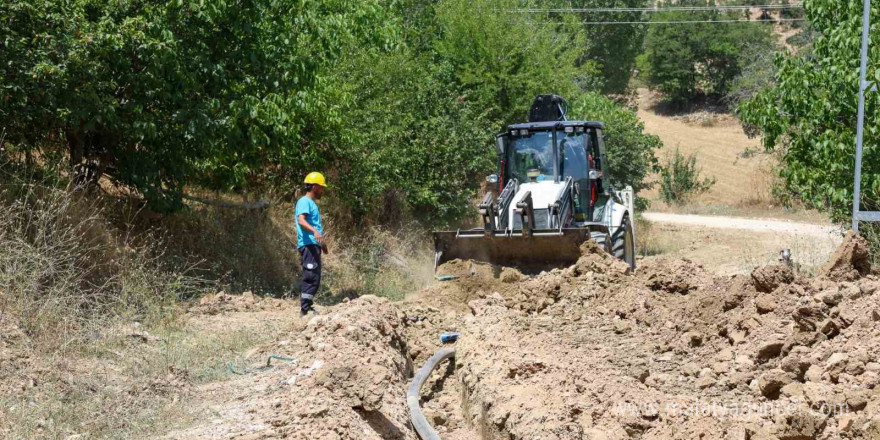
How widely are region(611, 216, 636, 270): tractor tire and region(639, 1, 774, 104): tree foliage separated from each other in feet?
181

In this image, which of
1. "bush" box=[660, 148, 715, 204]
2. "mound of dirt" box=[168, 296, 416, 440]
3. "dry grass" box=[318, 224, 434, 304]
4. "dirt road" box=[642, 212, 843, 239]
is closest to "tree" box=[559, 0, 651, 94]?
"bush" box=[660, 148, 715, 204]

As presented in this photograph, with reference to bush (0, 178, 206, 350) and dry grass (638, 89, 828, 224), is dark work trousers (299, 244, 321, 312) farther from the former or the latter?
dry grass (638, 89, 828, 224)

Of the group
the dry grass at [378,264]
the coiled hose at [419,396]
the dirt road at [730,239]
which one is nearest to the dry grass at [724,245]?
the dirt road at [730,239]

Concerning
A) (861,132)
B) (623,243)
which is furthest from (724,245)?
(861,132)

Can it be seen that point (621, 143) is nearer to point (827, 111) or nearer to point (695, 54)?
point (827, 111)

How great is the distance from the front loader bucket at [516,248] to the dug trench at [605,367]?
133 cm

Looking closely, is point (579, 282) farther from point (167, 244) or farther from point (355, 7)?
point (355, 7)

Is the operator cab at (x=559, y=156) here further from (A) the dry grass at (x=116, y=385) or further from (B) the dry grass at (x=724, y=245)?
(A) the dry grass at (x=116, y=385)

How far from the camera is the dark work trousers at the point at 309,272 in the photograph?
10.9m

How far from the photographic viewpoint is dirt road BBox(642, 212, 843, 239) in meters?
27.0

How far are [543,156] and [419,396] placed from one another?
7.17 metres

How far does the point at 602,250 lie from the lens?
1222cm

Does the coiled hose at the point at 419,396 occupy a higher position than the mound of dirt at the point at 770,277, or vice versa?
the mound of dirt at the point at 770,277

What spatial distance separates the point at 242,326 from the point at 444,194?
415 inches
